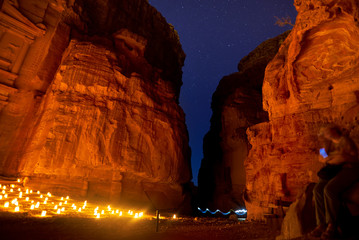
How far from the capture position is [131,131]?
12.9 m

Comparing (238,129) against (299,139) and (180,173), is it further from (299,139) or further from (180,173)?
(299,139)

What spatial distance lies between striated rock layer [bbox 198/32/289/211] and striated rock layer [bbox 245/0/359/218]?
1106cm

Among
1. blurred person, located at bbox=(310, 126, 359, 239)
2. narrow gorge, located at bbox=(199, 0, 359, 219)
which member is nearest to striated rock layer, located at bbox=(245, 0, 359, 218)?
narrow gorge, located at bbox=(199, 0, 359, 219)

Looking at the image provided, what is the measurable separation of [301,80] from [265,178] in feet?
13.7

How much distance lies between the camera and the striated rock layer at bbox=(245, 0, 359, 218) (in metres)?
7.17

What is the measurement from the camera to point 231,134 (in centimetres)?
2139

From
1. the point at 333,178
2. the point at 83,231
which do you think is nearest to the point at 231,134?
the point at 83,231

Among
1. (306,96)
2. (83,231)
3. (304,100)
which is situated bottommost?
(83,231)

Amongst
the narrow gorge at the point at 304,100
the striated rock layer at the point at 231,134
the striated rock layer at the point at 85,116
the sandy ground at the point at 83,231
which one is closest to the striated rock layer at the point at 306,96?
the narrow gorge at the point at 304,100

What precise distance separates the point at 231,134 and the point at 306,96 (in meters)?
13.2

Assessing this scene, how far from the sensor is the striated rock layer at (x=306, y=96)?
7.17 meters

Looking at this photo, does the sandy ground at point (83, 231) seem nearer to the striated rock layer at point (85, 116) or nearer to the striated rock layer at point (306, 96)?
the striated rock layer at point (306, 96)

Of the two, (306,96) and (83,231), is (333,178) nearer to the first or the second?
(83,231)

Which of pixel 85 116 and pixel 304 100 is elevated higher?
pixel 85 116
